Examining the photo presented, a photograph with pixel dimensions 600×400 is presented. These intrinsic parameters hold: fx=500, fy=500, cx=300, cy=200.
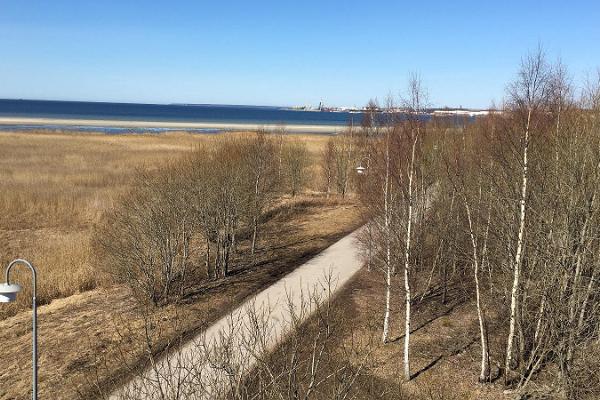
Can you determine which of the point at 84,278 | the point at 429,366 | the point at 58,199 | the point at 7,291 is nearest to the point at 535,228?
the point at 429,366

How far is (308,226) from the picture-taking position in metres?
26.5

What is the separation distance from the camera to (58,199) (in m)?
29.9

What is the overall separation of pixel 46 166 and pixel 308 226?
27.4 m

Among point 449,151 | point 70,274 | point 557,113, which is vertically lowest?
point 70,274

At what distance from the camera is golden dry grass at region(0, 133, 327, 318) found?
1812cm

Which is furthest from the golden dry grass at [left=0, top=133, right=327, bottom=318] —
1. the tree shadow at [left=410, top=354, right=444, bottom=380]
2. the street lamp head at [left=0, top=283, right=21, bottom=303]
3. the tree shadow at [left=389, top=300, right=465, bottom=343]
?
the tree shadow at [left=410, top=354, right=444, bottom=380]

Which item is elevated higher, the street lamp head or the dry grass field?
the street lamp head

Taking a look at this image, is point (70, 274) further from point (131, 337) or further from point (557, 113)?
point (557, 113)

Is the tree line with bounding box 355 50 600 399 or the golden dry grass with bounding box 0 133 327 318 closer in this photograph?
the tree line with bounding box 355 50 600 399

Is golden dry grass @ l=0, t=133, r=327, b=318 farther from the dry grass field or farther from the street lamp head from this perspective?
the street lamp head

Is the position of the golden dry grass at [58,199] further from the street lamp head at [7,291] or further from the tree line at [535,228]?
the tree line at [535,228]

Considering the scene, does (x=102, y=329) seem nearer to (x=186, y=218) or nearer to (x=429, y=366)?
(x=186, y=218)

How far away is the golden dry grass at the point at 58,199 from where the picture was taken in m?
18.1

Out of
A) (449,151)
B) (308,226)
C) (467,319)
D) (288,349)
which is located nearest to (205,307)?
(288,349)
